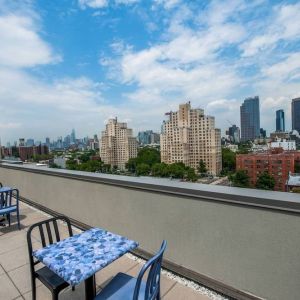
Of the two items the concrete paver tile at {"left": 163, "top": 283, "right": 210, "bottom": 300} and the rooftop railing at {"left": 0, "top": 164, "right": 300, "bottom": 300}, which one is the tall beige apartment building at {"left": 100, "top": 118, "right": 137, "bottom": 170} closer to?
the rooftop railing at {"left": 0, "top": 164, "right": 300, "bottom": 300}

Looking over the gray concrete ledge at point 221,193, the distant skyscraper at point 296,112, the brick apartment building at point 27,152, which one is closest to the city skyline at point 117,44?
the brick apartment building at point 27,152

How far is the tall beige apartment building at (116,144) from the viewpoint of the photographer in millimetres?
47938

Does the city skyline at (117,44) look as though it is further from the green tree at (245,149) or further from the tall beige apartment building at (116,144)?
the tall beige apartment building at (116,144)

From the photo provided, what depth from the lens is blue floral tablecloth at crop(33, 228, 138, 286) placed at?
1.35 meters

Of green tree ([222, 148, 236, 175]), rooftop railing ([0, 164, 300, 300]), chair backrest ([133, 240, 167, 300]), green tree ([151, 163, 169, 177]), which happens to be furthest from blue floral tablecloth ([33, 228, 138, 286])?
green tree ([222, 148, 236, 175])

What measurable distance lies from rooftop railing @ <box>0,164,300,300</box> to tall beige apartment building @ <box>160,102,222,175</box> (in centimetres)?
3942

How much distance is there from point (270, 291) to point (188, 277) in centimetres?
81

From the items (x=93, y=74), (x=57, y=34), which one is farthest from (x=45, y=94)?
(x=57, y=34)

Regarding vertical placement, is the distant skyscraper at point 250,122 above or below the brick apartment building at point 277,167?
above

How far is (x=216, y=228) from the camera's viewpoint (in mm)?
2035

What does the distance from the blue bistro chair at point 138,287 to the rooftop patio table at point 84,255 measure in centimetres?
18

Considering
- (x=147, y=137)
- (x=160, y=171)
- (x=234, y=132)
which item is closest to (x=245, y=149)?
(x=160, y=171)

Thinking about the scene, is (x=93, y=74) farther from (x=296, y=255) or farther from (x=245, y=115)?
(x=245, y=115)

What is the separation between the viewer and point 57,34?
18.9 feet
